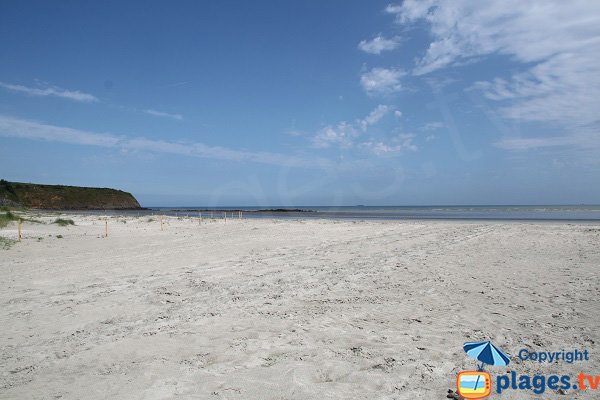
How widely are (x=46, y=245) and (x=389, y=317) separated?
51.4 ft

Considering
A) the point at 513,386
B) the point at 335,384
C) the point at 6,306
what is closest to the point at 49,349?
the point at 6,306

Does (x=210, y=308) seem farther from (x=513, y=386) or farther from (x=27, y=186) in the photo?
(x=27, y=186)

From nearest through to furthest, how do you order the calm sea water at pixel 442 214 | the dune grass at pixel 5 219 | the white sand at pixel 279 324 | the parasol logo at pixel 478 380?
the parasol logo at pixel 478 380 → the white sand at pixel 279 324 → the dune grass at pixel 5 219 → the calm sea water at pixel 442 214

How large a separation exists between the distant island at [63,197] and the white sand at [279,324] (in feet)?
270

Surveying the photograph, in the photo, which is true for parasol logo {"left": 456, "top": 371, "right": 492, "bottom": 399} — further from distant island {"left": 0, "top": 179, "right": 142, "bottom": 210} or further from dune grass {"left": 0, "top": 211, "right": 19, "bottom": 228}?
distant island {"left": 0, "top": 179, "right": 142, "bottom": 210}

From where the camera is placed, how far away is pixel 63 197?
95.8m

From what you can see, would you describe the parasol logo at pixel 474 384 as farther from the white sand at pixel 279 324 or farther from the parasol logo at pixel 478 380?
the white sand at pixel 279 324

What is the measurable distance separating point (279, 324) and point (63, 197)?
109396 millimetres

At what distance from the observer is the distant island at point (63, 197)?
8288 cm

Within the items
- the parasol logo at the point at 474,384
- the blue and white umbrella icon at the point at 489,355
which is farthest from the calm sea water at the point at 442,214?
the parasol logo at the point at 474,384

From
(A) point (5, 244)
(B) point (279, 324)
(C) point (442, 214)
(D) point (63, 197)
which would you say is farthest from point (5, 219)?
(D) point (63, 197)

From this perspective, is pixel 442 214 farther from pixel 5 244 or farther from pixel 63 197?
pixel 63 197

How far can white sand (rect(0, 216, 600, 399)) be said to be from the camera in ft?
12.8

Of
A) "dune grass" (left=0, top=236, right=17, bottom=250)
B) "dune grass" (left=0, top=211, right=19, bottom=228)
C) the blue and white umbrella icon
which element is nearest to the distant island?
"dune grass" (left=0, top=211, right=19, bottom=228)
